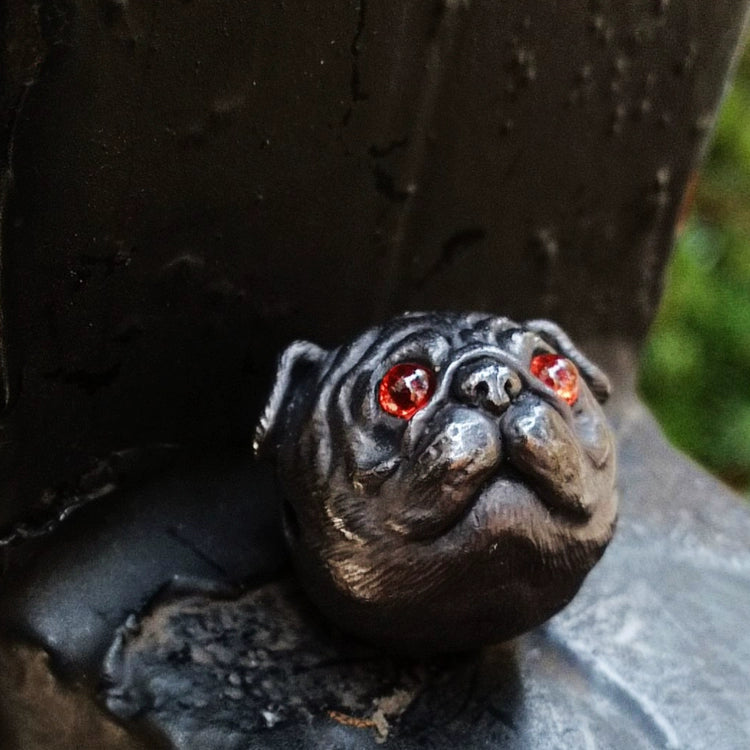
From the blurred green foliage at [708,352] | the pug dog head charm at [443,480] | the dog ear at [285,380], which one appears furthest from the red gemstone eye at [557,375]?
the blurred green foliage at [708,352]

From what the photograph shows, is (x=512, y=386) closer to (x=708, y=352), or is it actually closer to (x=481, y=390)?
(x=481, y=390)

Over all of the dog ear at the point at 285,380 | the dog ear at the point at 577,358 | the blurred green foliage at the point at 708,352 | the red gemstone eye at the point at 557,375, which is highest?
the red gemstone eye at the point at 557,375

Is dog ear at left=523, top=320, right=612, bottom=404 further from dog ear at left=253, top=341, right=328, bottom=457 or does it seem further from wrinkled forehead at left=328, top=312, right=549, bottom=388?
dog ear at left=253, top=341, right=328, bottom=457

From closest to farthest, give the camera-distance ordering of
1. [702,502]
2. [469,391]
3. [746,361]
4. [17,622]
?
[469,391], [17,622], [702,502], [746,361]

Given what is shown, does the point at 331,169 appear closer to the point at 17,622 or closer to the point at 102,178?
the point at 102,178

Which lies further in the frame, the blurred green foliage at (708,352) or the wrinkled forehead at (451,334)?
the blurred green foliage at (708,352)

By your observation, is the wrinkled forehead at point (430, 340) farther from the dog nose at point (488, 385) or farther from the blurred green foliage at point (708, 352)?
the blurred green foliage at point (708, 352)

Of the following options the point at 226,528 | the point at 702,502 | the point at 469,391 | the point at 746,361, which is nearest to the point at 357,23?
the point at 469,391

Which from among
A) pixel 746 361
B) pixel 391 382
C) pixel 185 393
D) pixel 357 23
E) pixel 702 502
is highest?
pixel 357 23

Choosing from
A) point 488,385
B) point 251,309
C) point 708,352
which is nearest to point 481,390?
point 488,385
